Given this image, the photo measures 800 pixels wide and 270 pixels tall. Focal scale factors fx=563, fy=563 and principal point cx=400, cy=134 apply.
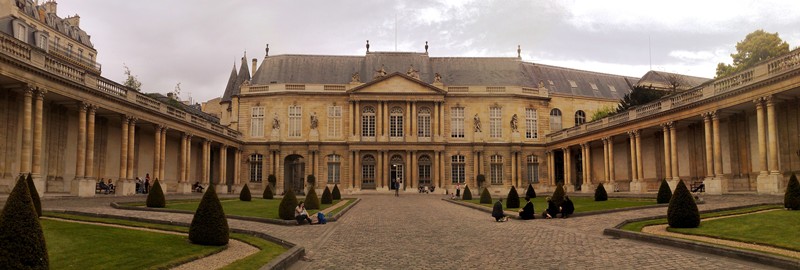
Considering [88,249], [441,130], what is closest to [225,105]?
[441,130]

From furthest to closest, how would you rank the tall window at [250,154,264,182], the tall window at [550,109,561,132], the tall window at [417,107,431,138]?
the tall window at [550,109,561,132] < the tall window at [417,107,431,138] < the tall window at [250,154,264,182]

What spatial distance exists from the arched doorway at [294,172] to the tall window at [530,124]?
22.7m

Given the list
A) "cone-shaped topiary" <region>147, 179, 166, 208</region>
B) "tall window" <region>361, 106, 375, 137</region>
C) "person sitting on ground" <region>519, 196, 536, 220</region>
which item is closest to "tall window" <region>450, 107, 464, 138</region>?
"tall window" <region>361, 106, 375, 137</region>

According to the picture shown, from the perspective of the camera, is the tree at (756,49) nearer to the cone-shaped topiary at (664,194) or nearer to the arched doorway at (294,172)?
the cone-shaped topiary at (664,194)

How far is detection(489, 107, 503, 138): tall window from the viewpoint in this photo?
5678 cm

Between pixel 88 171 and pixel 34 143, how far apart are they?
426cm

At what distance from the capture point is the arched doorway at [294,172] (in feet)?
183

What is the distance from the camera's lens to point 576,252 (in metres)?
11.3

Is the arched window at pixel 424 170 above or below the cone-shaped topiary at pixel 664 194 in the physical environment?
above

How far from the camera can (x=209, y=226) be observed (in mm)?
11500

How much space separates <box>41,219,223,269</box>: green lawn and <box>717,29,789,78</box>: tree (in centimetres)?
4714

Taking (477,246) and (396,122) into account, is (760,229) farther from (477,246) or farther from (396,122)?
→ (396,122)

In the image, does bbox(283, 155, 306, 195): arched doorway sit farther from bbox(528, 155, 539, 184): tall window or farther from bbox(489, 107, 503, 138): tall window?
bbox(528, 155, 539, 184): tall window

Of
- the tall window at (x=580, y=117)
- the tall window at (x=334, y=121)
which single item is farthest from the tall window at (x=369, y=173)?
the tall window at (x=580, y=117)
